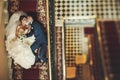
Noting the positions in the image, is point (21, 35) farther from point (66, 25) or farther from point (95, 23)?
point (95, 23)

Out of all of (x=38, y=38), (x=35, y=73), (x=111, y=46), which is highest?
(x=38, y=38)

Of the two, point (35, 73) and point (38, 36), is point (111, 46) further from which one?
point (35, 73)

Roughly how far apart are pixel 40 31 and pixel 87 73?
46.0 inches

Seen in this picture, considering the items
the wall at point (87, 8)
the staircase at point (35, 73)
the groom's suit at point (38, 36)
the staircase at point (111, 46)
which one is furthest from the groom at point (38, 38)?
the staircase at point (111, 46)

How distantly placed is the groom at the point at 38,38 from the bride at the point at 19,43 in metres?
0.08

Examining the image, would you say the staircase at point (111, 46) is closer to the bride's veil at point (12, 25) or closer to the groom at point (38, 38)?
the groom at point (38, 38)

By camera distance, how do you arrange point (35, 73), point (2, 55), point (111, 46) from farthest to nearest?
point (35, 73) < point (2, 55) < point (111, 46)

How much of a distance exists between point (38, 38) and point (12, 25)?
1.81ft

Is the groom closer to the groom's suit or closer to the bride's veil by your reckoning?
the groom's suit

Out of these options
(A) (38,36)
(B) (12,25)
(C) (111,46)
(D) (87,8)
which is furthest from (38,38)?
(C) (111,46)

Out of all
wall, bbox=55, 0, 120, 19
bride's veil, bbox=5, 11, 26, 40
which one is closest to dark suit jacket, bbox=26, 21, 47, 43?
bride's veil, bbox=5, 11, 26, 40

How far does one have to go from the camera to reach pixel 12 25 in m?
5.81

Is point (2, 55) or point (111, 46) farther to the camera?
point (2, 55)

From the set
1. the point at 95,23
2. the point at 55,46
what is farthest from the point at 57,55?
the point at 95,23
